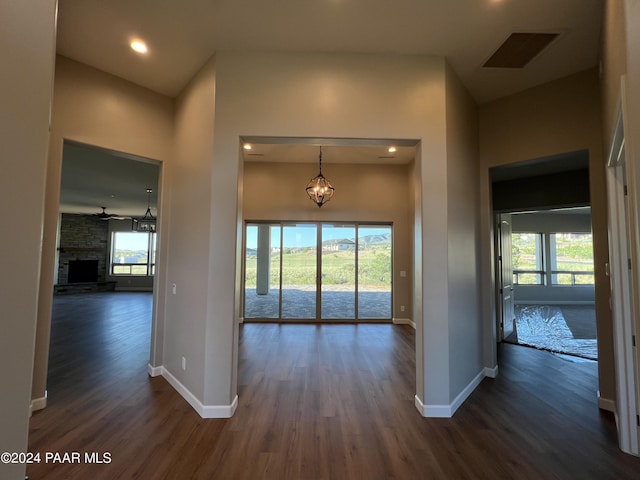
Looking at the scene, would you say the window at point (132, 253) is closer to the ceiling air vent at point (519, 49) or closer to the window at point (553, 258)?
the ceiling air vent at point (519, 49)

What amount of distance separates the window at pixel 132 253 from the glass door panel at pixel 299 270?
8722 millimetres

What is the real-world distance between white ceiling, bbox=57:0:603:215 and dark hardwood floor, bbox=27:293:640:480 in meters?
2.67

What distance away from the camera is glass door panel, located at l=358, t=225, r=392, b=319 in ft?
22.4

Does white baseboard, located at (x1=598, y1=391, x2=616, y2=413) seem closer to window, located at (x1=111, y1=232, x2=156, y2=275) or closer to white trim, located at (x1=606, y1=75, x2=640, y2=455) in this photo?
white trim, located at (x1=606, y1=75, x2=640, y2=455)

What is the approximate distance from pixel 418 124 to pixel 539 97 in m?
1.72

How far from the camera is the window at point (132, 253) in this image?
12.7 metres

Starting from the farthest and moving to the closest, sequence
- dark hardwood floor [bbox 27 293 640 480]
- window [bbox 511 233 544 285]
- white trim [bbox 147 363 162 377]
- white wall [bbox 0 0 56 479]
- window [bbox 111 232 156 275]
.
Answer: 1. window [bbox 111 232 156 275]
2. window [bbox 511 233 544 285]
3. white trim [bbox 147 363 162 377]
4. dark hardwood floor [bbox 27 293 640 480]
5. white wall [bbox 0 0 56 479]

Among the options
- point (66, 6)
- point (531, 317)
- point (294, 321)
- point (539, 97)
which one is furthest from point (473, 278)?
point (531, 317)

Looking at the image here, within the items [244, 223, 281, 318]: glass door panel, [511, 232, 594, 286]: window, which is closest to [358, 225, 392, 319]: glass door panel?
[244, 223, 281, 318]: glass door panel

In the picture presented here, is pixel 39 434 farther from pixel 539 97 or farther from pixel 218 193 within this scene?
pixel 539 97

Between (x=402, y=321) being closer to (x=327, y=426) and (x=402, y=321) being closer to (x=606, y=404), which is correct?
(x=606, y=404)

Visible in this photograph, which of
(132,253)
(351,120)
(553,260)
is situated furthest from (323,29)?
(132,253)

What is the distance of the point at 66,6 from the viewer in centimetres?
241

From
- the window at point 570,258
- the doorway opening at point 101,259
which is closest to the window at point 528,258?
the window at point 570,258
